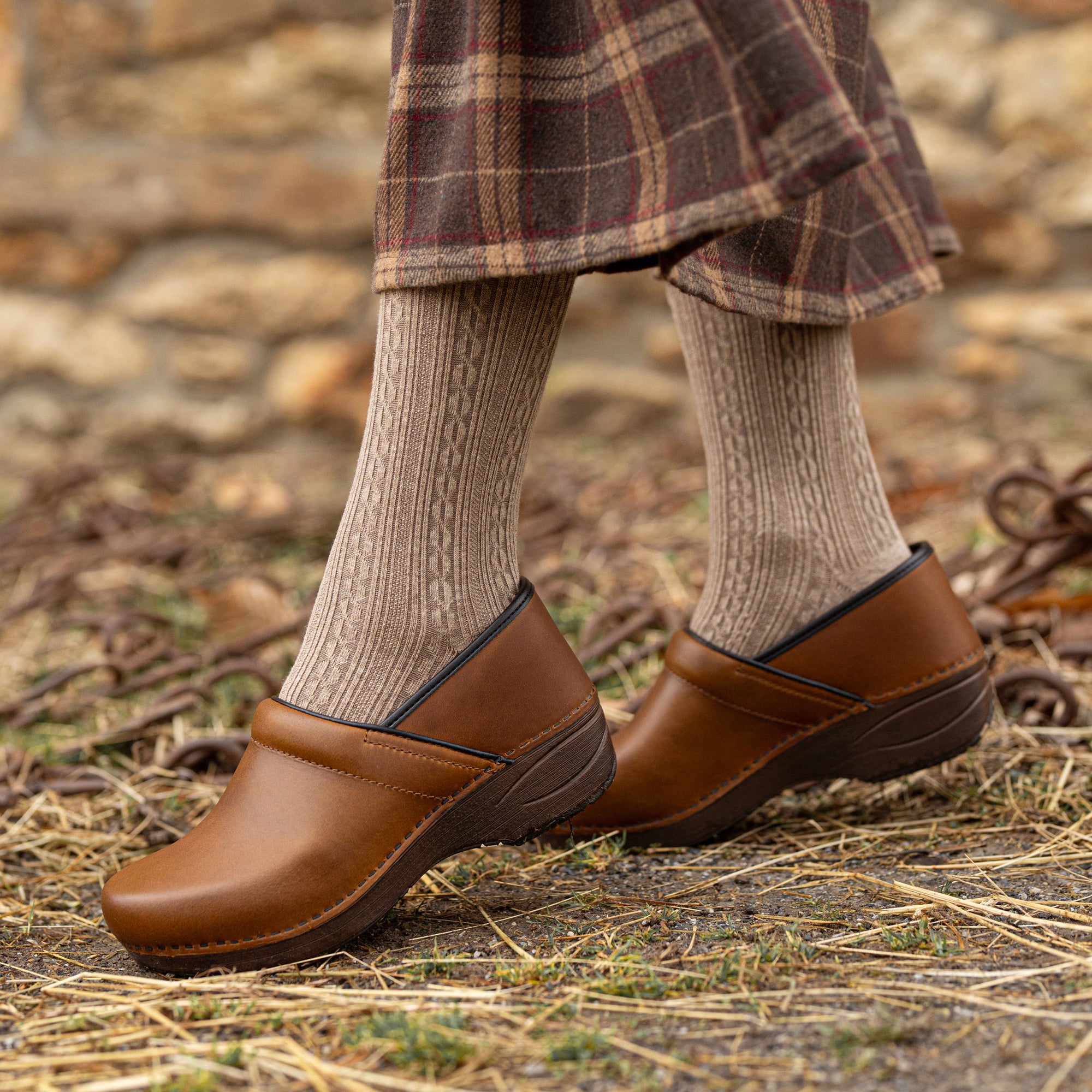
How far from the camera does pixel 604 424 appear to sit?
2.80 meters

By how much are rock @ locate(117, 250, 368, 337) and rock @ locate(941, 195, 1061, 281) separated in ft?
4.67

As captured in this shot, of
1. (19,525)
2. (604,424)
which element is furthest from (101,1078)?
(604,424)

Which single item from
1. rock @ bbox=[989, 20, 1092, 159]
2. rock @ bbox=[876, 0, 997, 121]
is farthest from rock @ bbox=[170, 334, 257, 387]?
rock @ bbox=[989, 20, 1092, 159]

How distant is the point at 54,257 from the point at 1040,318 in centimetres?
230

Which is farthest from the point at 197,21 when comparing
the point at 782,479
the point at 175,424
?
the point at 782,479

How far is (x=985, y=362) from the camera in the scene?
8.90ft

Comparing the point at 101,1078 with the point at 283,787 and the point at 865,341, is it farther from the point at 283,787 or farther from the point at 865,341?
the point at 865,341

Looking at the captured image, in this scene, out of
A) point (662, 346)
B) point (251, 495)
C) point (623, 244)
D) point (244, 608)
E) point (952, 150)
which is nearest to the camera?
point (623, 244)

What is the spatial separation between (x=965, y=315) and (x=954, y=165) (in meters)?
0.35

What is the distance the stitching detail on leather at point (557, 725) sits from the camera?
0.82 m

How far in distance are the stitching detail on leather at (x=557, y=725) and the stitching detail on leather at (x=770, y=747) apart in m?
0.16

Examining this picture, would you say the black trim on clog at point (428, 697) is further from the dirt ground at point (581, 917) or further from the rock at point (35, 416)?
the rock at point (35, 416)

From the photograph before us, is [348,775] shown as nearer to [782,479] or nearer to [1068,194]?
[782,479]

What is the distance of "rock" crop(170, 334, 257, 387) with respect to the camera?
8.71 feet
